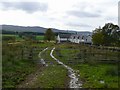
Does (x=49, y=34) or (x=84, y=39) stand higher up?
(x=49, y=34)

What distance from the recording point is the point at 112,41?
76.8 metres

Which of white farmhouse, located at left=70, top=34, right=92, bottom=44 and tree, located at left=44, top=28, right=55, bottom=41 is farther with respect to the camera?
white farmhouse, located at left=70, top=34, right=92, bottom=44

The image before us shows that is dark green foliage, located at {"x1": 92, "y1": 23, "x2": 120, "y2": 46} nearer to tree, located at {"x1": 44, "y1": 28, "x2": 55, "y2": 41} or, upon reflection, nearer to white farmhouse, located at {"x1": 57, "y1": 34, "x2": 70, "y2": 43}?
tree, located at {"x1": 44, "y1": 28, "x2": 55, "y2": 41}

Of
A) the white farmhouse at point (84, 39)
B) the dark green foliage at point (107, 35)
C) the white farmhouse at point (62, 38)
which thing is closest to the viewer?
the dark green foliage at point (107, 35)

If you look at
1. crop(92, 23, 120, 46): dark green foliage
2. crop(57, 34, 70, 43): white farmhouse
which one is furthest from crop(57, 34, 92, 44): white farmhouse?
crop(92, 23, 120, 46): dark green foliage

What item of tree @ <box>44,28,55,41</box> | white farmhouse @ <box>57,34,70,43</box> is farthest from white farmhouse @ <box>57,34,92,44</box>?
tree @ <box>44,28,55,41</box>

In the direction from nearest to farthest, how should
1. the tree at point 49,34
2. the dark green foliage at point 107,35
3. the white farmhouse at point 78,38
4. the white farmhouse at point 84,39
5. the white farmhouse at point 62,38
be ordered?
the dark green foliage at point 107,35 < the tree at point 49,34 < the white farmhouse at point 84,39 < the white farmhouse at point 78,38 < the white farmhouse at point 62,38

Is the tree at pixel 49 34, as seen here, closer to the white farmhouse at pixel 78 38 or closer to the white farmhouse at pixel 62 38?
the white farmhouse at pixel 78 38

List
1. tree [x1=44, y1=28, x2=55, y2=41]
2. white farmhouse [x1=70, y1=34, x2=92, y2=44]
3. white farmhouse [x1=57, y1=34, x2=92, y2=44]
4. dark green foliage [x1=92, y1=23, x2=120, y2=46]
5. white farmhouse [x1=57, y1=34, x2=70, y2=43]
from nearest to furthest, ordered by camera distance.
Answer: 1. dark green foliage [x1=92, y1=23, x2=120, y2=46]
2. tree [x1=44, y1=28, x2=55, y2=41]
3. white farmhouse [x1=70, y1=34, x2=92, y2=44]
4. white farmhouse [x1=57, y1=34, x2=92, y2=44]
5. white farmhouse [x1=57, y1=34, x2=70, y2=43]

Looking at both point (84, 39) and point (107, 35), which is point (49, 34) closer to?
point (84, 39)

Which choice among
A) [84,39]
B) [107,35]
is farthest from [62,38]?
[107,35]

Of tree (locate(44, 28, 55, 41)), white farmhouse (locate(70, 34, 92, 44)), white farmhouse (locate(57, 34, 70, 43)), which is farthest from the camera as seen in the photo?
white farmhouse (locate(57, 34, 70, 43))

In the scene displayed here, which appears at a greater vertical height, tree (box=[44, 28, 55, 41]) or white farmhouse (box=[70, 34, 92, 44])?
tree (box=[44, 28, 55, 41])

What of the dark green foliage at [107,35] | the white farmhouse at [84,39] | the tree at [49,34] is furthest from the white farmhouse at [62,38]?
the dark green foliage at [107,35]
